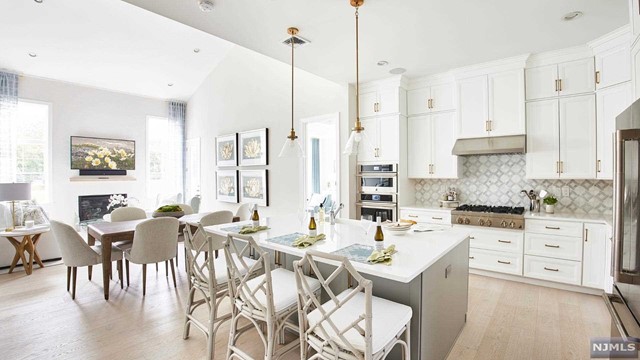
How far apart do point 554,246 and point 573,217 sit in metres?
0.39

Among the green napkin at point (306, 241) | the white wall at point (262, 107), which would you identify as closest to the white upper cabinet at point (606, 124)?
the white wall at point (262, 107)

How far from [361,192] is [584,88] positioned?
2.97 meters

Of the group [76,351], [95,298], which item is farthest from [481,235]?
[95,298]

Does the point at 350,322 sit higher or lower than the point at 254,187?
lower

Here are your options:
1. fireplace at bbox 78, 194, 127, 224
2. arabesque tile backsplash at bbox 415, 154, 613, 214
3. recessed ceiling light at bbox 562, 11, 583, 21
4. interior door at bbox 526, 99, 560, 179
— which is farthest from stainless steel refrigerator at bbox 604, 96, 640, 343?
fireplace at bbox 78, 194, 127, 224

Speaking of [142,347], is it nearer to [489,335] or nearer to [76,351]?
[76,351]

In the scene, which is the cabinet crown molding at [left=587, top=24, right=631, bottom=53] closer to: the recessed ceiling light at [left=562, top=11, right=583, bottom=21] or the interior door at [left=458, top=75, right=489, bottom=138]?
the recessed ceiling light at [left=562, top=11, right=583, bottom=21]

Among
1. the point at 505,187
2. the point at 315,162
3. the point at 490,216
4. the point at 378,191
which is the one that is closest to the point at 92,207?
the point at 315,162

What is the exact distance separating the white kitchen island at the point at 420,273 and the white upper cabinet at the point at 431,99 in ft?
8.01

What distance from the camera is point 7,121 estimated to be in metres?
5.47

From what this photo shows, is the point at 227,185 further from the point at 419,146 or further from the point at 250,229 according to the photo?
the point at 250,229

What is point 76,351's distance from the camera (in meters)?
2.34

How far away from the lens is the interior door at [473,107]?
3.95m

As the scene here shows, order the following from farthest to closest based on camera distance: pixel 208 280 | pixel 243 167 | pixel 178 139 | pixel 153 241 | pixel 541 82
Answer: pixel 178 139, pixel 243 167, pixel 541 82, pixel 153 241, pixel 208 280
